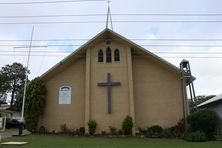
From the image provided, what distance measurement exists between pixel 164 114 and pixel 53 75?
32.6 feet

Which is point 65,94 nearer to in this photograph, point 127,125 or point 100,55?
point 100,55

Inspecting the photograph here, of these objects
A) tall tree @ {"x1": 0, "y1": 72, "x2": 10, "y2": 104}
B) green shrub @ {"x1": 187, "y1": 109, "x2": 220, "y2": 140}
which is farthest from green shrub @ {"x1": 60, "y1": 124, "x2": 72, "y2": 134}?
tall tree @ {"x1": 0, "y1": 72, "x2": 10, "y2": 104}

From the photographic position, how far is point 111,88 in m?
21.1

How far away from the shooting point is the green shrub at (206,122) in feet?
54.9

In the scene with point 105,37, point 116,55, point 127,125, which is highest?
point 105,37

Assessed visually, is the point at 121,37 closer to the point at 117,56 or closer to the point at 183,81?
the point at 117,56

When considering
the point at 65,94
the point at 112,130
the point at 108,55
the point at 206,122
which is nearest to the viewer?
the point at 206,122

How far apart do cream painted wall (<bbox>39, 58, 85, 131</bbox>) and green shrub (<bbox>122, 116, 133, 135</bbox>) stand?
3.75m

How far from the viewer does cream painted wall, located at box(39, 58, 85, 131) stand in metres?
21.7

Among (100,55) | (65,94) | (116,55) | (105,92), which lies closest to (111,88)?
(105,92)

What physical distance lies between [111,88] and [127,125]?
334 cm

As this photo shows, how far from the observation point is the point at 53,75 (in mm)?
22812

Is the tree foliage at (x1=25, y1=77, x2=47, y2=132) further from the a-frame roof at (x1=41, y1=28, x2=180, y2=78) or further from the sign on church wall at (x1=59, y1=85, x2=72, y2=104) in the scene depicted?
the sign on church wall at (x1=59, y1=85, x2=72, y2=104)

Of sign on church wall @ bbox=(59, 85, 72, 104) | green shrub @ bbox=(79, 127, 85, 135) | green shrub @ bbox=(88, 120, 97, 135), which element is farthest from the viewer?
→ sign on church wall @ bbox=(59, 85, 72, 104)
